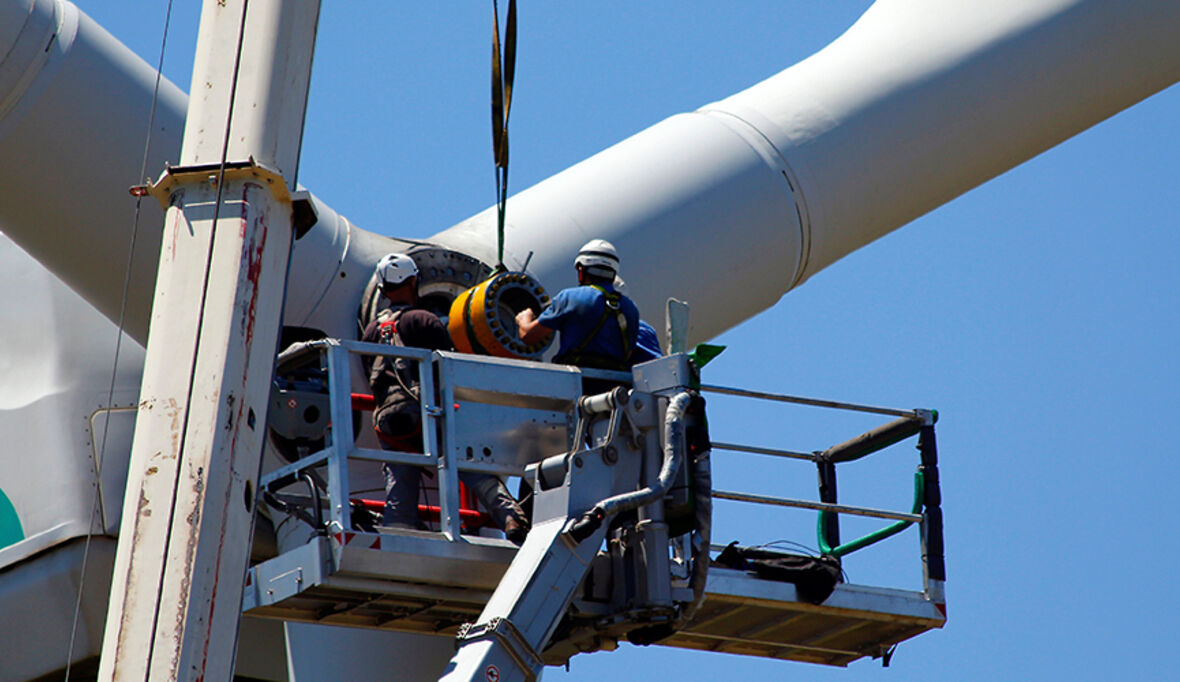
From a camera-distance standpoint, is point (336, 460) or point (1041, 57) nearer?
point (336, 460)

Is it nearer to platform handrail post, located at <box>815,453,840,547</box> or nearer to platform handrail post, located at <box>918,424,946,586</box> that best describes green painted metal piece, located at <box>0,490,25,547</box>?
platform handrail post, located at <box>815,453,840,547</box>

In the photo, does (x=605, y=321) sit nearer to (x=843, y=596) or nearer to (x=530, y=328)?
(x=530, y=328)

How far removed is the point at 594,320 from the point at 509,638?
2.44 m

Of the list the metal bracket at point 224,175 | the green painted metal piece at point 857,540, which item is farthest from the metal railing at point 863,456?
the metal bracket at point 224,175

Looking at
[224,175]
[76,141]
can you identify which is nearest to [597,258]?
[224,175]

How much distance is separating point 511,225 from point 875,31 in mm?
3900

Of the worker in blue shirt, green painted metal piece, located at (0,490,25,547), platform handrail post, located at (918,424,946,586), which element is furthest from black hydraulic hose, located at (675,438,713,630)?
green painted metal piece, located at (0,490,25,547)

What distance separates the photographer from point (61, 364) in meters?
14.4

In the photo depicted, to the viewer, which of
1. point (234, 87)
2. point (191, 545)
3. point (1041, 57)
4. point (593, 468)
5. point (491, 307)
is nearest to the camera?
point (191, 545)

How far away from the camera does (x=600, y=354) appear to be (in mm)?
11102

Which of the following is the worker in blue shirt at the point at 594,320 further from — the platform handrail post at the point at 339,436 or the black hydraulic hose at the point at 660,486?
the platform handrail post at the point at 339,436

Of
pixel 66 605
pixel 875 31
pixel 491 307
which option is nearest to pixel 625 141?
pixel 875 31

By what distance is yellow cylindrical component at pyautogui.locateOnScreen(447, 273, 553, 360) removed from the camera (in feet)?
37.4

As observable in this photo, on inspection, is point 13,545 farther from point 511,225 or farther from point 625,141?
point 625,141
